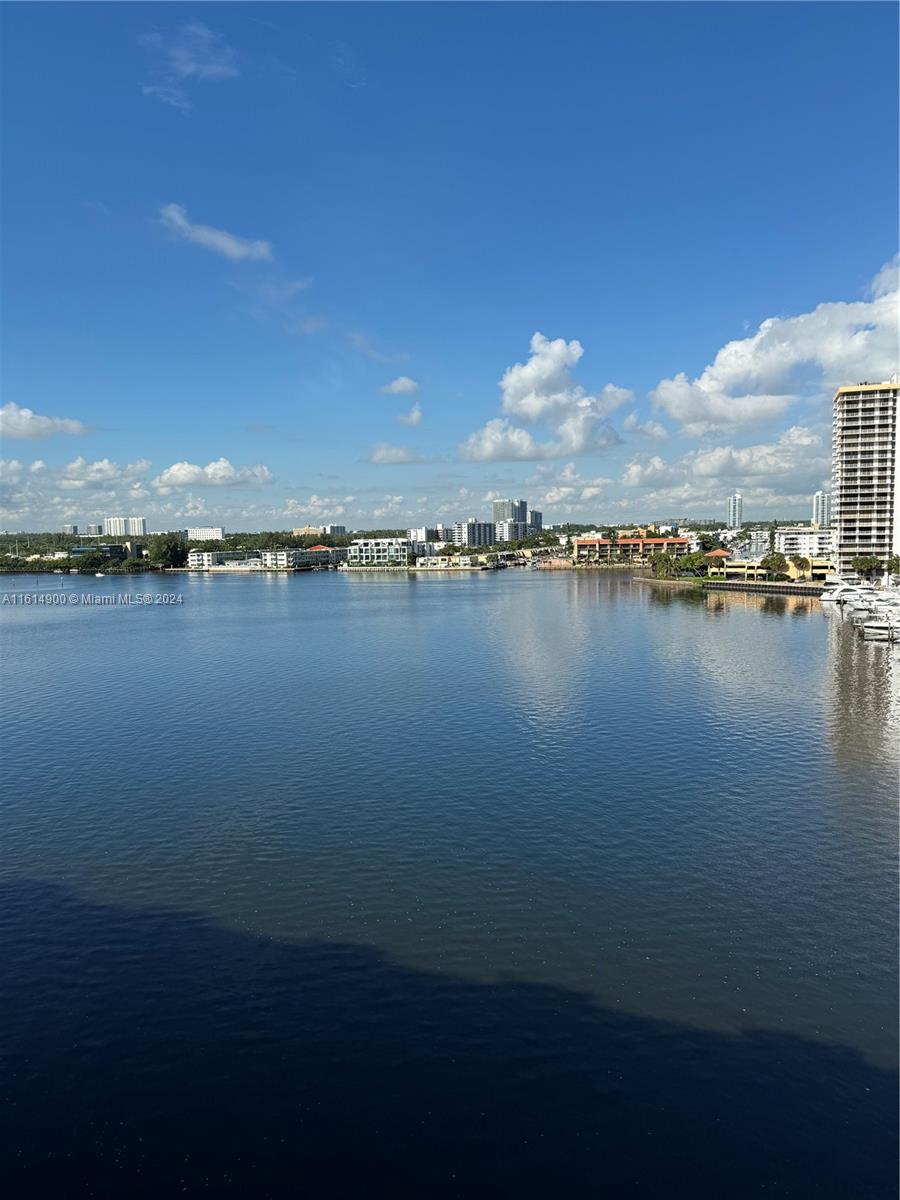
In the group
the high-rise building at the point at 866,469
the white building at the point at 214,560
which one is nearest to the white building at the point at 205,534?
the white building at the point at 214,560

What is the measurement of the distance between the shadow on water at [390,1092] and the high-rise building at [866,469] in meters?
64.5

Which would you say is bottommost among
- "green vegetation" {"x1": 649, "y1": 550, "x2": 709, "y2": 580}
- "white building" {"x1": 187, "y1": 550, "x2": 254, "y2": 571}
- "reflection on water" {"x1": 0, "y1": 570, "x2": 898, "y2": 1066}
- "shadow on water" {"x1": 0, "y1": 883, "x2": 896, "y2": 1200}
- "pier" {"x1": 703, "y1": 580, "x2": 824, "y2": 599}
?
"shadow on water" {"x1": 0, "y1": 883, "x2": 896, "y2": 1200}

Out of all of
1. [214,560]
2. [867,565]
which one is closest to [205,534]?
[214,560]

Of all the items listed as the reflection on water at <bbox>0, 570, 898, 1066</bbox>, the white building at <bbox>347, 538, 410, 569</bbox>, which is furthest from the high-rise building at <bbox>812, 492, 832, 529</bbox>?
the reflection on water at <bbox>0, 570, 898, 1066</bbox>

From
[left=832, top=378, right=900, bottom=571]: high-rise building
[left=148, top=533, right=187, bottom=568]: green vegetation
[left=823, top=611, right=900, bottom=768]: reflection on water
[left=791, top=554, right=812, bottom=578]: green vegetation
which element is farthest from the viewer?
[left=148, top=533, right=187, bottom=568]: green vegetation

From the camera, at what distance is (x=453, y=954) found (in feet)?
29.3

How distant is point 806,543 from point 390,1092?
311ft

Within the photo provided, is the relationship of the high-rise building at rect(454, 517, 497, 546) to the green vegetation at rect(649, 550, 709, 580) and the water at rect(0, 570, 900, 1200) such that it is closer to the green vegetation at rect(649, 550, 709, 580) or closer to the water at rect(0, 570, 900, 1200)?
the green vegetation at rect(649, 550, 709, 580)

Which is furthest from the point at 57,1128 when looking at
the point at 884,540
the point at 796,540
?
the point at 796,540

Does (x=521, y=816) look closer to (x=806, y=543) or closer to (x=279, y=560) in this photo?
(x=806, y=543)

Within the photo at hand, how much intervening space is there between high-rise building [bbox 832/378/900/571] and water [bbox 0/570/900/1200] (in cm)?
4888

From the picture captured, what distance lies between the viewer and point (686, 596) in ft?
A: 205

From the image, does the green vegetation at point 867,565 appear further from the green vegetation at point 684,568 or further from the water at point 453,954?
the water at point 453,954

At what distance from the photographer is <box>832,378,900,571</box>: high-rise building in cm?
6209
